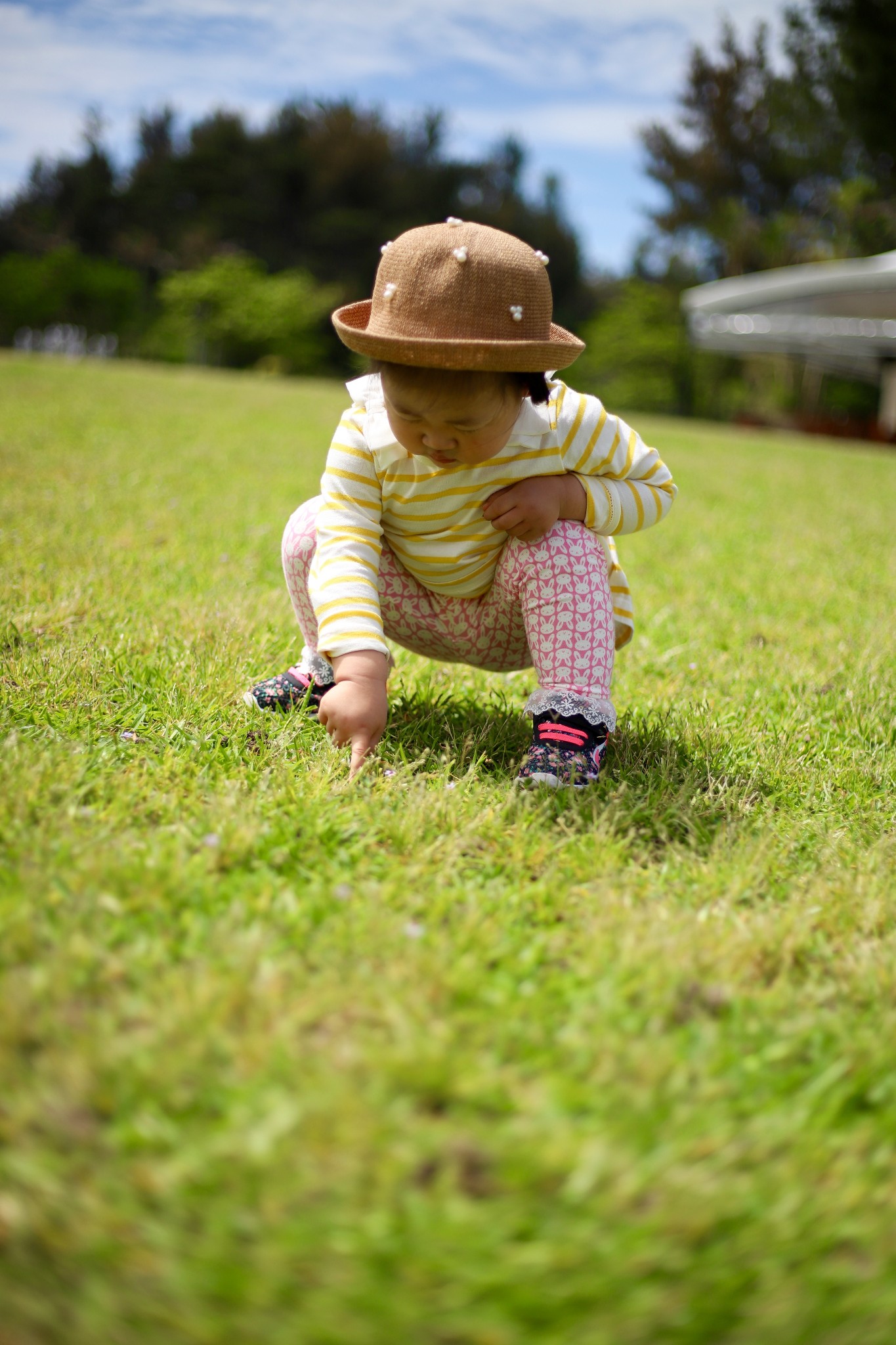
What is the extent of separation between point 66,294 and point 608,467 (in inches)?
1385

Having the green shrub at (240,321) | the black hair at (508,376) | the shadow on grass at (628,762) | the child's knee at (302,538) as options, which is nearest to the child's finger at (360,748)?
the shadow on grass at (628,762)

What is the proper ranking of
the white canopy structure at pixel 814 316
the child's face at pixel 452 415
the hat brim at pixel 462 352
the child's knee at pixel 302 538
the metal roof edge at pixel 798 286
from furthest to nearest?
the white canopy structure at pixel 814 316 < the metal roof edge at pixel 798 286 < the child's knee at pixel 302 538 < the child's face at pixel 452 415 < the hat brim at pixel 462 352

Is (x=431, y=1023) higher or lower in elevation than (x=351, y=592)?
lower

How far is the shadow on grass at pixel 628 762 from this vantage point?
197 centimetres

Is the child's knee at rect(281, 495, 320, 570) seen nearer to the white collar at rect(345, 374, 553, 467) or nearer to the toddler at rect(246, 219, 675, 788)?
the toddler at rect(246, 219, 675, 788)

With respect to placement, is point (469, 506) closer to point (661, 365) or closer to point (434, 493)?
point (434, 493)

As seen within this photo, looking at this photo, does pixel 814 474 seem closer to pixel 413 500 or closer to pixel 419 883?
pixel 413 500

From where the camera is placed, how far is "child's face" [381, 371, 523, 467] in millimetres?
1893

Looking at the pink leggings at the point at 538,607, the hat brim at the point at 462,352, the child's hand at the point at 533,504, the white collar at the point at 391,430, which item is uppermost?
the hat brim at the point at 462,352

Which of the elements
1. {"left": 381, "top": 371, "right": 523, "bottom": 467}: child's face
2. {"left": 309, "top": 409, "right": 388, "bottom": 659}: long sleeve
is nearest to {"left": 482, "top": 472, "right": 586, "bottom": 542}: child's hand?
{"left": 381, "top": 371, "right": 523, "bottom": 467}: child's face

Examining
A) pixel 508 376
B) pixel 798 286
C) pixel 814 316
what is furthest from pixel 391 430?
pixel 814 316

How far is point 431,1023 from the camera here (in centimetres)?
125

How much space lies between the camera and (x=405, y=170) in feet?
138

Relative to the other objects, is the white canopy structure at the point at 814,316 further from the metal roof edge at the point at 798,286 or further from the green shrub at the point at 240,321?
the green shrub at the point at 240,321
